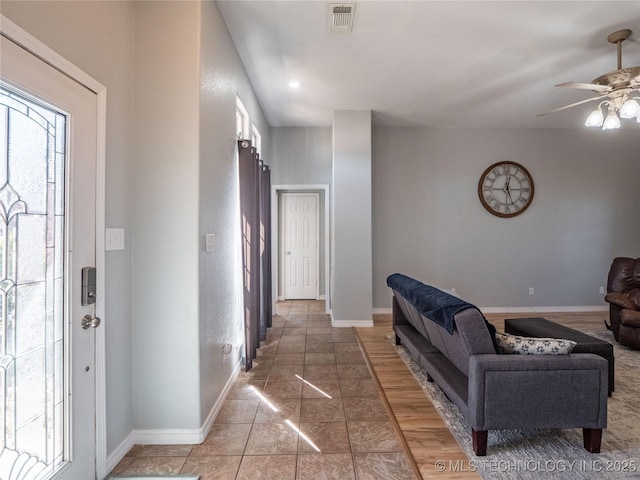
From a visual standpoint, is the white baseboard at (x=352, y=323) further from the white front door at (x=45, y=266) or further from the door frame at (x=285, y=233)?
the white front door at (x=45, y=266)

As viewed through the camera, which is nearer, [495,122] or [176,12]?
[176,12]

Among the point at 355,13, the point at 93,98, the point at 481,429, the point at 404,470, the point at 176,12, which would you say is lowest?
the point at 404,470

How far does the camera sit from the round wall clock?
16.4ft

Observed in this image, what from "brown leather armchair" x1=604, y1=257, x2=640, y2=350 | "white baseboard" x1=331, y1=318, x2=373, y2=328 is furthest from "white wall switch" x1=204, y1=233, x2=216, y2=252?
"brown leather armchair" x1=604, y1=257, x2=640, y2=350

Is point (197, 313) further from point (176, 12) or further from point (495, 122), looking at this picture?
point (495, 122)

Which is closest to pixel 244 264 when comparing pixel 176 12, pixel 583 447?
pixel 176 12

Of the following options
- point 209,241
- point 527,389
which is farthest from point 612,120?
point 209,241

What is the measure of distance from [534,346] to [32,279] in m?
2.54

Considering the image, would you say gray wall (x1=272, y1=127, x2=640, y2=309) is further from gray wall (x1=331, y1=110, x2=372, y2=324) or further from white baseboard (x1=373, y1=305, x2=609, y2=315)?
gray wall (x1=331, y1=110, x2=372, y2=324)

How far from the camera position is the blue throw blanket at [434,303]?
185 cm

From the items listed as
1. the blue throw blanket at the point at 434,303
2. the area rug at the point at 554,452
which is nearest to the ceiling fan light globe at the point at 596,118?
the blue throw blanket at the point at 434,303

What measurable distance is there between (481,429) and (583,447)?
713 millimetres

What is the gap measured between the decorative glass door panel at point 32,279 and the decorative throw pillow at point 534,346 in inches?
91.2

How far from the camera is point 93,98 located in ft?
5.10
